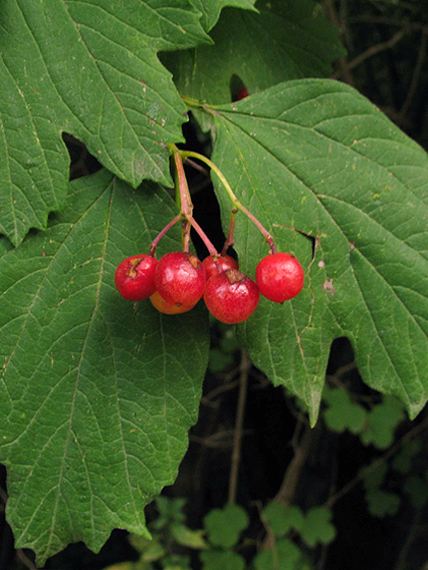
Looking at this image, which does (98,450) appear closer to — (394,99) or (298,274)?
(298,274)

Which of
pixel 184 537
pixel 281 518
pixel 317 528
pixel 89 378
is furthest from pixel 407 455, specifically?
pixel 89 378

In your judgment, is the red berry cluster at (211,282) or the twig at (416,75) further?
the twig at (416,75)

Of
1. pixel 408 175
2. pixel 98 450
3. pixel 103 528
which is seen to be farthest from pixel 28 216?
pixel 408 175

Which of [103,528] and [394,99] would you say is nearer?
[103,528]

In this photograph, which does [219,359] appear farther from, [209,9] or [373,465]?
[209,9]

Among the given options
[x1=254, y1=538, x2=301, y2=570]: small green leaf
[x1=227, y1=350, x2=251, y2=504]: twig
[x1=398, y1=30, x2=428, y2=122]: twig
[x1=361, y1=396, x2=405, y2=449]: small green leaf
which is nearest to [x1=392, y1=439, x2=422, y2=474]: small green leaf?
[x1=361, y1=396, x2=405, y2=449]: small green leaf

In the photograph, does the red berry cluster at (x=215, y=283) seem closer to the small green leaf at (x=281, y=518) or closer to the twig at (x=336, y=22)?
the twig at (x=336, y=22)

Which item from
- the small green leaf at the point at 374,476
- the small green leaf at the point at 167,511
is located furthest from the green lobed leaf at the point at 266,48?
the small green leaf at the point at 374,476
